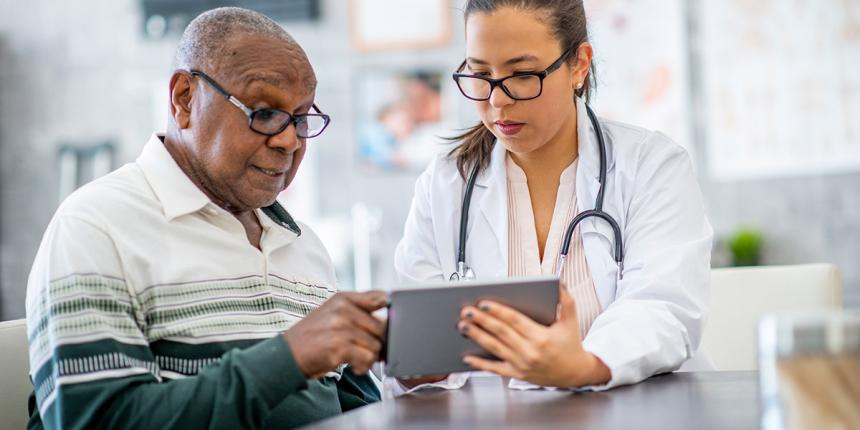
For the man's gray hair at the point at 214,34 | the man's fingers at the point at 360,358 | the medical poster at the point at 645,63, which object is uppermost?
the medical poster at the point at 645,63

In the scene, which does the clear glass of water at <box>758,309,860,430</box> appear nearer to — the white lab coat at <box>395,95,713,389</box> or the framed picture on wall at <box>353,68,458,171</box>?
the white lab coat at <box>395,95,713,389</box>

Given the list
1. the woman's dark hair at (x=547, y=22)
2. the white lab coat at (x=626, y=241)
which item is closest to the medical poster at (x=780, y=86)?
the woman's dark hair at (x=547, y=22)

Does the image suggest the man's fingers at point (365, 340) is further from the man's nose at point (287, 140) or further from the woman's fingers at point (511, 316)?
the man's nose at point (287, 140)

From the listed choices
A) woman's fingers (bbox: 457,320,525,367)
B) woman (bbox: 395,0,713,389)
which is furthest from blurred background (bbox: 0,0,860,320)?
woman's fingers (bbox: 457,320,525,367)

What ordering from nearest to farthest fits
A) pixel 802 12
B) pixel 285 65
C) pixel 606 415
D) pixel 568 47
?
pixel 606 415 < pixel 285 65 < pixel 568 47 < pixel 802 12

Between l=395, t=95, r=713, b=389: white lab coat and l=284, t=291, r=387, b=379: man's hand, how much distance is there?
351 mm

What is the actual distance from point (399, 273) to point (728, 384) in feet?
2.37

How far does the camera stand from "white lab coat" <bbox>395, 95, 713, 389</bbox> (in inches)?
58.2

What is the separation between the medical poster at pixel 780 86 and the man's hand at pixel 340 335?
353 cm

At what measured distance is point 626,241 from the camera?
170 centimetres

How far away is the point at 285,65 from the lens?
1525 mm

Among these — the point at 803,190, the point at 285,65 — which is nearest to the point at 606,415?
the point at 285,65

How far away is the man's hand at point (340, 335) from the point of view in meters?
1.23

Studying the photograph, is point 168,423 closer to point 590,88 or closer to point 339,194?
point 590,88
